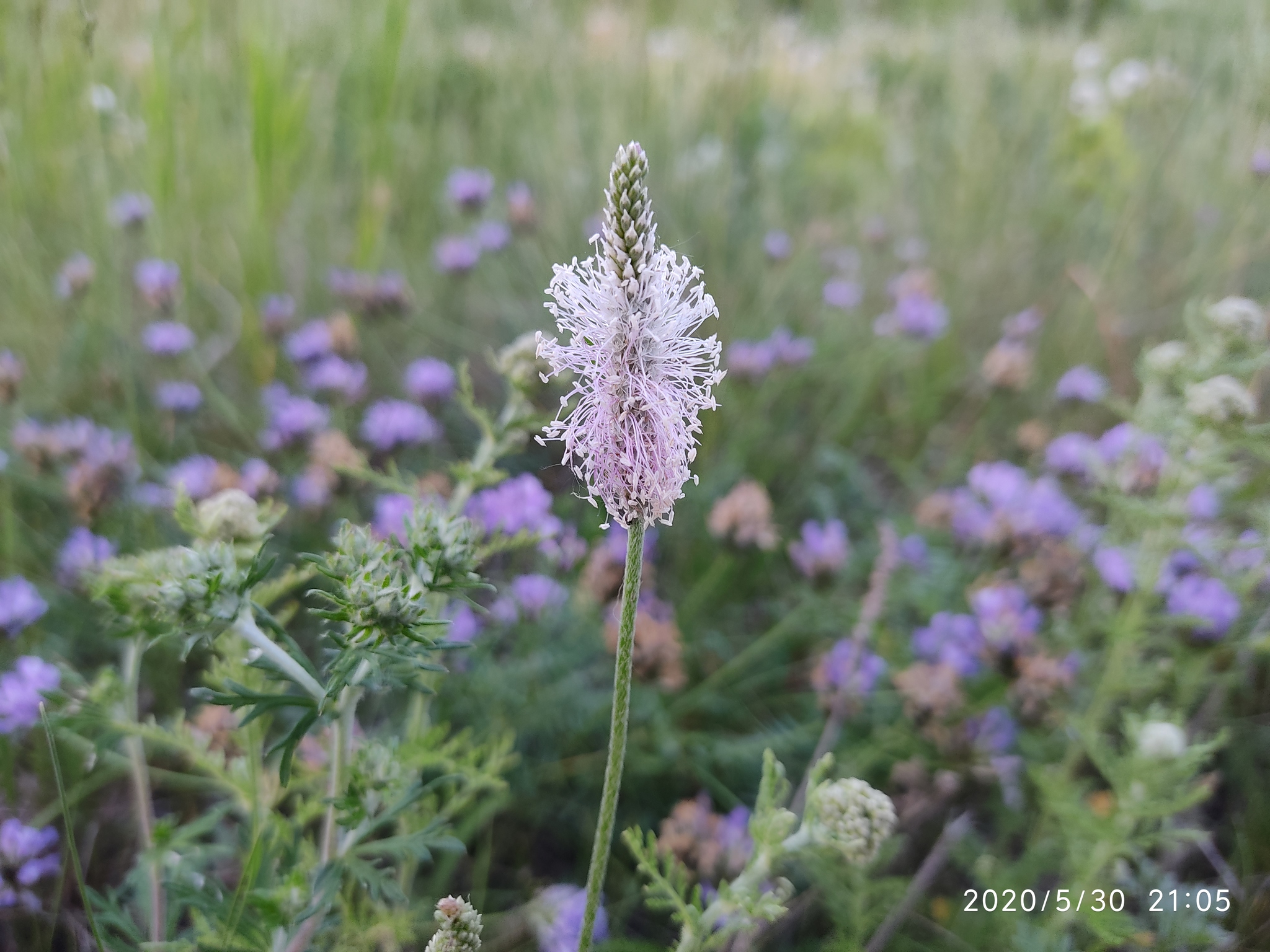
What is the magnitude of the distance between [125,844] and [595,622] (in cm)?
108

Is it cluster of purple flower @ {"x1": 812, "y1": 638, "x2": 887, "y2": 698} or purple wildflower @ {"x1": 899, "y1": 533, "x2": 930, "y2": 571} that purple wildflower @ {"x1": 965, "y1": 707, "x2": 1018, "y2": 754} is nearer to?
Result: cluster of purple flower @ {"x1": 812, "y1": 638, "x2": 887, "y2": 698}

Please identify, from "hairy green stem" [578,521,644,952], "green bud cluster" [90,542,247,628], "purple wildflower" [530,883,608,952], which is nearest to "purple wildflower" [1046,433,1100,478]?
"purple wildflower" [530,883,608,952]

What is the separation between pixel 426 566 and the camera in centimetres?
89

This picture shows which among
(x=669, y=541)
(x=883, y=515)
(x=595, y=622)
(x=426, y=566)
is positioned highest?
(x=883, y=515)

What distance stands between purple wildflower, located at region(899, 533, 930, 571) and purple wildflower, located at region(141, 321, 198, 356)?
204 centimetres

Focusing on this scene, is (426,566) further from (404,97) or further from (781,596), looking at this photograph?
(404,97)

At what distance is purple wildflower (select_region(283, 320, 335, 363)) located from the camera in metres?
2.19

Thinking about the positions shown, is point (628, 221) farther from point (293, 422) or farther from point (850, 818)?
point (293, 422)

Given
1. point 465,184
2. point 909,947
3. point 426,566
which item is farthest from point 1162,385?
point 465,184

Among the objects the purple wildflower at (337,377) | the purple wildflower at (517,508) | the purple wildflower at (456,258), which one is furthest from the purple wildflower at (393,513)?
the purple wildflower at (456,258)

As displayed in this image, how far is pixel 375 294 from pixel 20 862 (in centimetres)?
156

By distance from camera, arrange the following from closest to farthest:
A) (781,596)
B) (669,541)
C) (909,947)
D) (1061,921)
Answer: (1061,921)
(909,947)
(781,596)
(669,541)

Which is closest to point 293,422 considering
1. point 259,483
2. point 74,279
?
point 259,483

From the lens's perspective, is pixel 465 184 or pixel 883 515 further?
pixel 465 184
